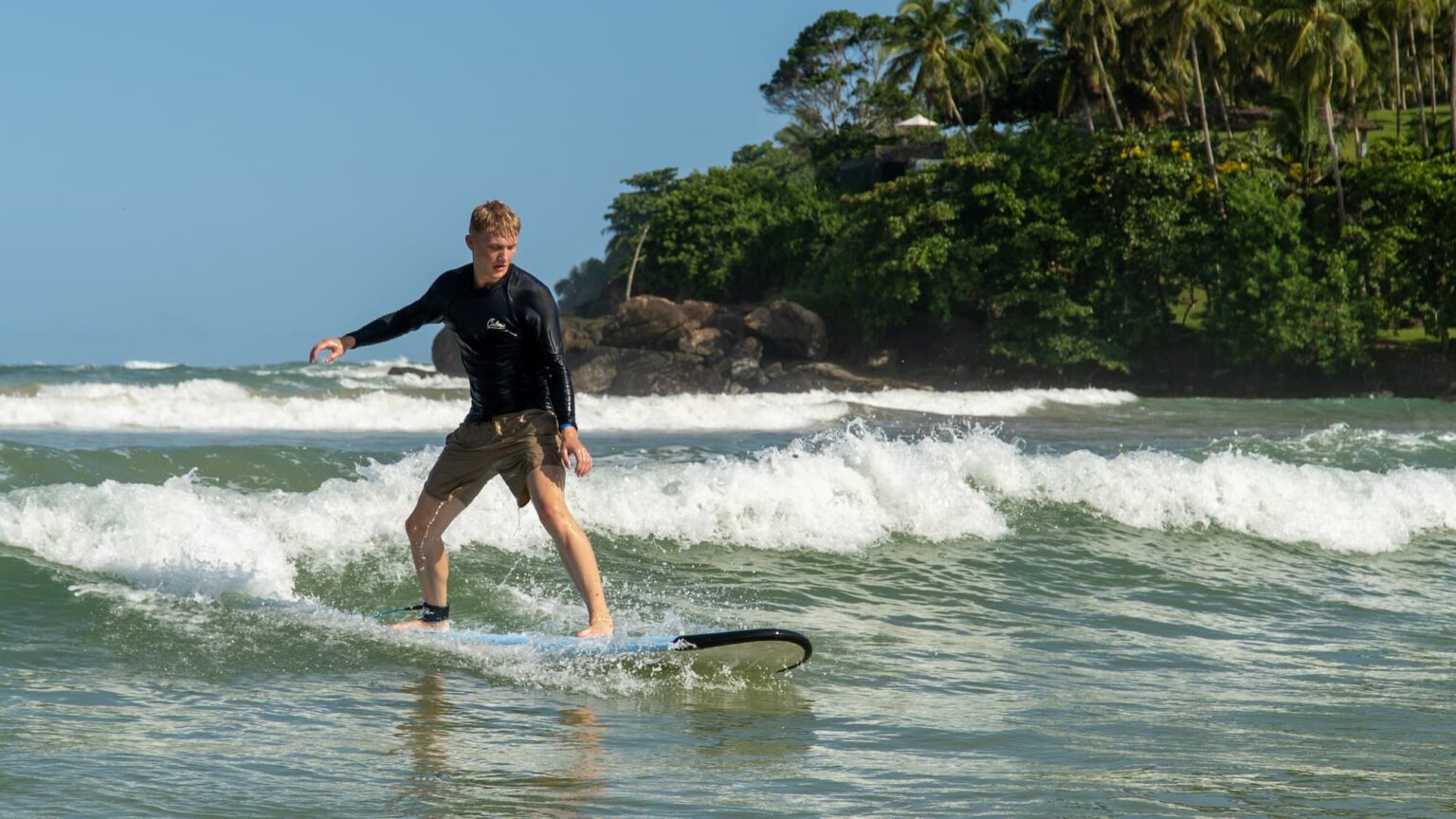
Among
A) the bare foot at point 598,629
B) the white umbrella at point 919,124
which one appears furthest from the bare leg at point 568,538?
the white umbrella at point 919,124

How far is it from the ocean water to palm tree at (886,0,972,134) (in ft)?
142

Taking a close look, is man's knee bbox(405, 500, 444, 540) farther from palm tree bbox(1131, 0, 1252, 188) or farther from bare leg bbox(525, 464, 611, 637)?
palm tree bbox(1131, 0, 1252, 188)

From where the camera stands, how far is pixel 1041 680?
6.30 meters

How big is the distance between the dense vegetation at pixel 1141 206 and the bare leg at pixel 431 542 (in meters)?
39.3

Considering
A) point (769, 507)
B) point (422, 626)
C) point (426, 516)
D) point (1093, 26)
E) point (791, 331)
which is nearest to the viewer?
point (426, 516)

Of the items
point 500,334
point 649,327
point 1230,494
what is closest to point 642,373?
point 649,327

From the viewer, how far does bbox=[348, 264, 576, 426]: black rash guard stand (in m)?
5.75

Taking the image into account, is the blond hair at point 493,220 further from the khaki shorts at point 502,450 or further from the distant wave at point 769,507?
the distant wave at point 769,507

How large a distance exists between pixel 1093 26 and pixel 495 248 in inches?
1838

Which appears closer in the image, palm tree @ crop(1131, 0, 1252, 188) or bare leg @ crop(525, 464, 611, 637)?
bare leg @ crop(525, 464, 611, 637)

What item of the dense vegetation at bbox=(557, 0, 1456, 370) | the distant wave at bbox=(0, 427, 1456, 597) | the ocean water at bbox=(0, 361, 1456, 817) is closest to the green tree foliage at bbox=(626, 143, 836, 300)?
the dense vegetation at bbox=(557, 0, 1456, 370)

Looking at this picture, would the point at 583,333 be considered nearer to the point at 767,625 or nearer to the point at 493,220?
the point at 767,625

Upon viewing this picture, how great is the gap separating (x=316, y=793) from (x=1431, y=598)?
7820 mm

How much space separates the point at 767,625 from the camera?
7500mm
